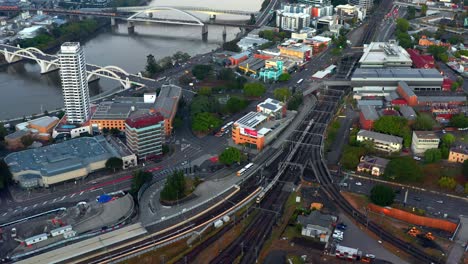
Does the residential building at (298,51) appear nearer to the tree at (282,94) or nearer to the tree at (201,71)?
the tree at (201,71)

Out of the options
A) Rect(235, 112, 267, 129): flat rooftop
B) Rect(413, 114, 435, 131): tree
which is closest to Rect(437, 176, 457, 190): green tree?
Rect(413, 114, 435, 131): tree

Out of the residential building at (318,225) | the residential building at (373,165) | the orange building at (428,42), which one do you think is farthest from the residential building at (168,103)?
the orange building at (428,42)

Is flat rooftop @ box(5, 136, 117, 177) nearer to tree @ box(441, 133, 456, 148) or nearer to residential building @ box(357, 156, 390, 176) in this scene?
residential building @ box(357, 156, 390, 176)

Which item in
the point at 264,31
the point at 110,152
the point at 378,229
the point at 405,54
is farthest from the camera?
the point at 264,31

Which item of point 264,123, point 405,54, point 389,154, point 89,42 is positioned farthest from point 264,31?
point 389,154

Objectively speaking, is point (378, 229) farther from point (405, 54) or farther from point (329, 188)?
point (405, 54)
